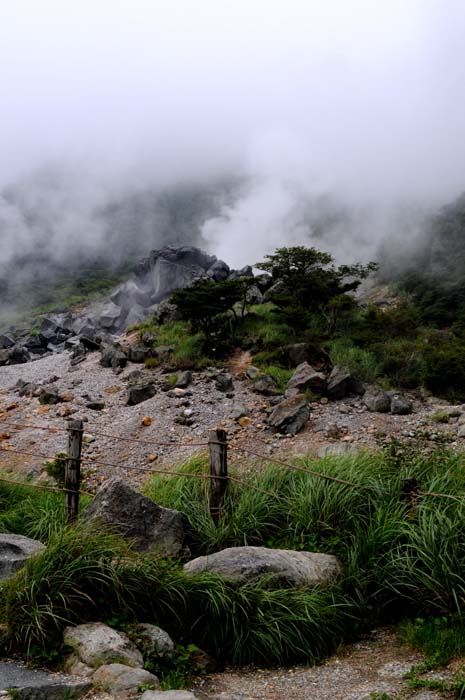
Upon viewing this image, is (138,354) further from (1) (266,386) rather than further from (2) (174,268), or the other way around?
(2) (174,268)

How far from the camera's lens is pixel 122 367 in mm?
17750

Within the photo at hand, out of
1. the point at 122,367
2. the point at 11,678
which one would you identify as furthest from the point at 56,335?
the point at 11,678

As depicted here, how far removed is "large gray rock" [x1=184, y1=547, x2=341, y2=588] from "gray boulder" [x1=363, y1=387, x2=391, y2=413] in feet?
24.1

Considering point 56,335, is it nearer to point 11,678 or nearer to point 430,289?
point 430,289

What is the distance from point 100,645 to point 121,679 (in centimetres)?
39

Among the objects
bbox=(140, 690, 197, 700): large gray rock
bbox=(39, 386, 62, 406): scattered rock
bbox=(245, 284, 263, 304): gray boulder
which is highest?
bbox=(245, 284, 263, 304): gray boulder

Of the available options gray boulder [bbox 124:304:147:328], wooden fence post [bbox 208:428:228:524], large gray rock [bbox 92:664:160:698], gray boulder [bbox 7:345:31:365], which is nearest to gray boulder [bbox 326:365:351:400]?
wooden fence post [bbox 208:428:228:524]

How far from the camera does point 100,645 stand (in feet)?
12.6

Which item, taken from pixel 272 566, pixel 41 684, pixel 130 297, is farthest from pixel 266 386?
pixel 130 297

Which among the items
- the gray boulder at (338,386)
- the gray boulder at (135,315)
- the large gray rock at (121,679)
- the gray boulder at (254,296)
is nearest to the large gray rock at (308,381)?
the gray boulder at (338,386)

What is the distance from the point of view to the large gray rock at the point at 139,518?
5566 millimetres

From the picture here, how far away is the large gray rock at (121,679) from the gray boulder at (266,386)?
33.1ft

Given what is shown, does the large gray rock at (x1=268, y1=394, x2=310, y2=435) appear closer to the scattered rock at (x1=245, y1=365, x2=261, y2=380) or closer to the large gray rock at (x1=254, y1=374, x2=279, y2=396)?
the large gray rock at (x1=254, y1=374, x2=279, y2=396)

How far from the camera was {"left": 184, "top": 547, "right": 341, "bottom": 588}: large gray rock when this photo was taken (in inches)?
189
